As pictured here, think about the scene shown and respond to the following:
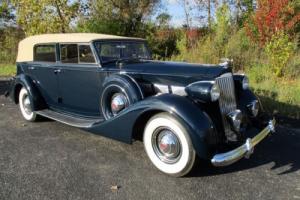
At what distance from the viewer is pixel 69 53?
5.52 m

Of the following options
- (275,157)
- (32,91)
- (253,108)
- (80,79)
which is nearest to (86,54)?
(80,79)

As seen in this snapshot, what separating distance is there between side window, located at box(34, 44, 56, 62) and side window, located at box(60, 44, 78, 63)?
0.27 m

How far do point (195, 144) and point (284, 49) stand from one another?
283 inches

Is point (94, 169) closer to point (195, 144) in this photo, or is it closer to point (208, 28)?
point (195, 144)

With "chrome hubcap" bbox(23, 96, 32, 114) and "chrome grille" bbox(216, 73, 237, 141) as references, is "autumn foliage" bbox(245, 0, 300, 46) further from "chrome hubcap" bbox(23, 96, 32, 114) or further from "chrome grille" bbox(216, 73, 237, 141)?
"chrome hubcap" bbox(23, 96, 32, 114)

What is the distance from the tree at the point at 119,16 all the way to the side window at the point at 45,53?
7.74 m

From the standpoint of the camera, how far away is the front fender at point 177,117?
3588 mm

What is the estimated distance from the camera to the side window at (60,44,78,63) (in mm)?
5383

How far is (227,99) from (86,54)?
2319 millimetres

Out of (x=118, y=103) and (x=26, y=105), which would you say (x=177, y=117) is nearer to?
(x=118, y=103)

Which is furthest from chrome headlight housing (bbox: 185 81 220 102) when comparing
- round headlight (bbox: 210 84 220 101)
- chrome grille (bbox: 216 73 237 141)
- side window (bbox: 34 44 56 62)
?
side window (bbox: 34 44 56 62)

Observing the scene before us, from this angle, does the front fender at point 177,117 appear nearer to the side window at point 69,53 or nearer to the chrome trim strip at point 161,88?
the chrome trim strip at point 161,88

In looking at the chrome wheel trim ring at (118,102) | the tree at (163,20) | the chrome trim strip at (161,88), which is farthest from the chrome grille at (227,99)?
the tree at (163,20)

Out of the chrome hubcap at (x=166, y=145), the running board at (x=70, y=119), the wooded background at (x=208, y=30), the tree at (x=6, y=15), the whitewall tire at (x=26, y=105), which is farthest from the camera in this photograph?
the tree at (x=6, y=15)
